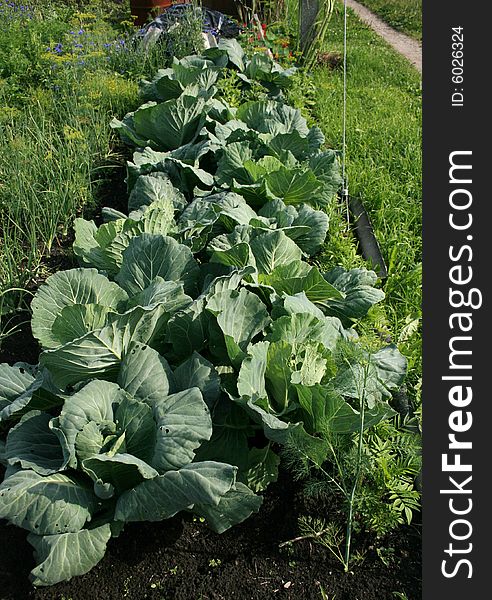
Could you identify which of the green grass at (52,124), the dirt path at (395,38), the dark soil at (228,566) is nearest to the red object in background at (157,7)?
the green grass at (52,124)

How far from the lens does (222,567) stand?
2.22m

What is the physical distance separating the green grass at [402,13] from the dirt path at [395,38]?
0.12 meters

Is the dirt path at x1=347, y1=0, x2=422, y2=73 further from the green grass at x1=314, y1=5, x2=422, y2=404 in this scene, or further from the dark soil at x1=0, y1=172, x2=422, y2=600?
the dark soil at x1=0, y1=172, x2=422, y2=600

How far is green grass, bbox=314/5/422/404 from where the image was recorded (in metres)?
3.70

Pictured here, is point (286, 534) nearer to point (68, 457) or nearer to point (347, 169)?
point (68, 457)

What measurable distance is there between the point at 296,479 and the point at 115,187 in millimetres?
2988

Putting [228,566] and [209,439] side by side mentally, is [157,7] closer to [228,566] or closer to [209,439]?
[209,439]

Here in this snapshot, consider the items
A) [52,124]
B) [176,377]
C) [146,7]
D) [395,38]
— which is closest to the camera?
[176,377]

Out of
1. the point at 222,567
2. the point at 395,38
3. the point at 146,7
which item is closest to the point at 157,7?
the point at 146,7

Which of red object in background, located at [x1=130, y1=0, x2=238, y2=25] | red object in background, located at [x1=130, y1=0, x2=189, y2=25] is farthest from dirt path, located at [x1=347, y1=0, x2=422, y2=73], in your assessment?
red object in background, located at [x1=130, y1=0, x2=189, y2=25]

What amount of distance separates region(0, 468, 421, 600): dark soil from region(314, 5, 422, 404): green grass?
1.01 m

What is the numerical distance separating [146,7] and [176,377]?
7.70m

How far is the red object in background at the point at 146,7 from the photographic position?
8.72 metres

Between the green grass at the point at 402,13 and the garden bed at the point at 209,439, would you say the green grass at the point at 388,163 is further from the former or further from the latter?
the green grass at the point at 402,13
